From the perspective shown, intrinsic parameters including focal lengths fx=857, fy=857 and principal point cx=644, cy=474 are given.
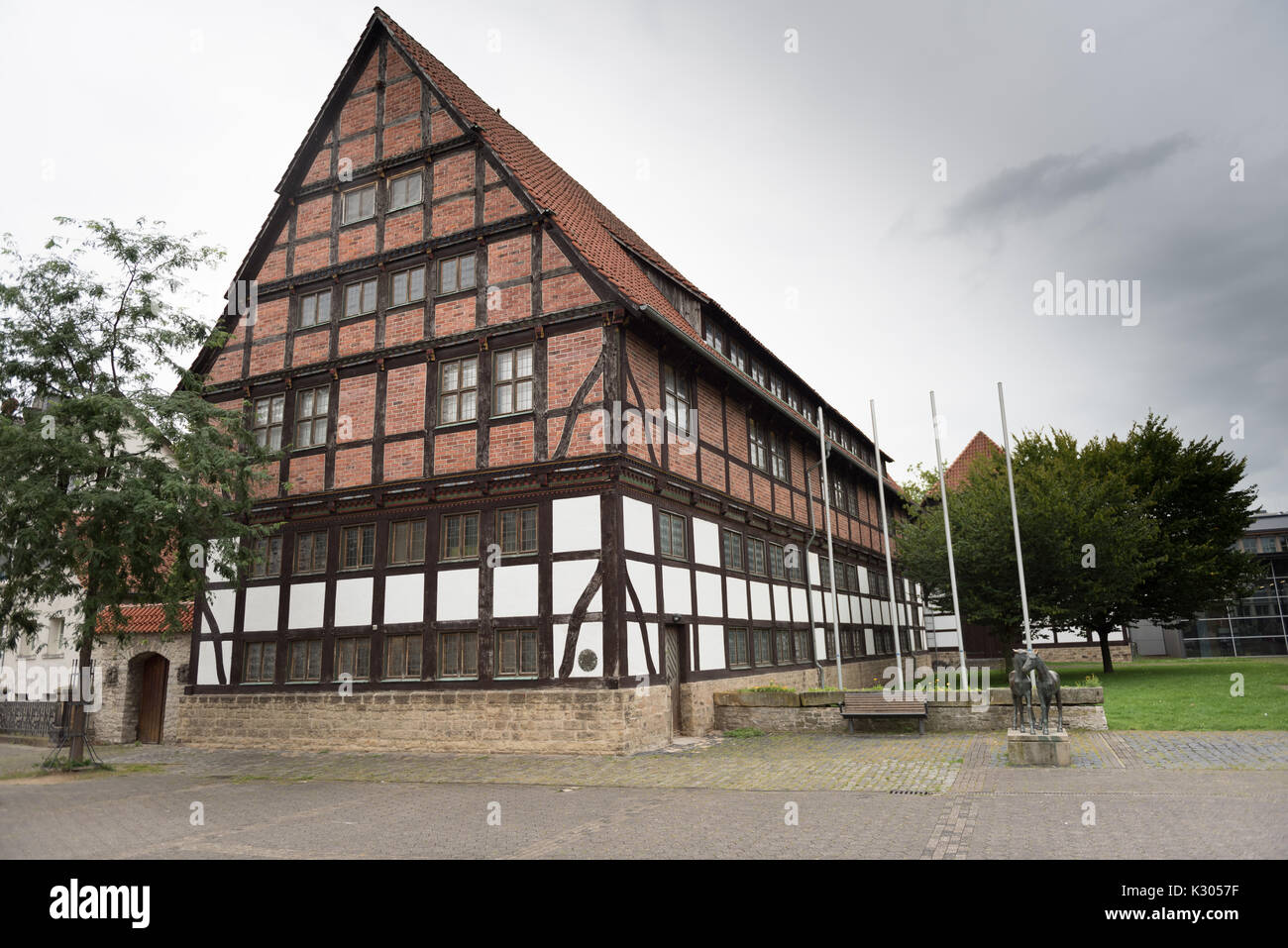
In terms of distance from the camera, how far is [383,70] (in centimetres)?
2066

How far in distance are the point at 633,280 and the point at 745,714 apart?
9.69m

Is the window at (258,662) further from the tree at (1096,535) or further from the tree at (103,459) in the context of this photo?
the tree at (1096,535)

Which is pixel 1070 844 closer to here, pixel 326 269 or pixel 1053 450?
pixel 326 269

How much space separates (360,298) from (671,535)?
9136 mm

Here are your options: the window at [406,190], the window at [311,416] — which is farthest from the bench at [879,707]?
the window at [406,190]

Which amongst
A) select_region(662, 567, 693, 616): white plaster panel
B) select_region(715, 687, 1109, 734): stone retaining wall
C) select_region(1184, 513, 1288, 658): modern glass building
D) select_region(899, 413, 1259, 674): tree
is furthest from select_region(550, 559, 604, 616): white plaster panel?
select_region(1184, 513, 1288, 658): modern glass building

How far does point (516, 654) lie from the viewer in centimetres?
1644

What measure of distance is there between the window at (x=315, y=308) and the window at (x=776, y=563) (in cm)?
1280

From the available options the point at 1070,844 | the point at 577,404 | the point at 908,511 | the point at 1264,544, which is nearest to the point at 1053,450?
the point at 908,511

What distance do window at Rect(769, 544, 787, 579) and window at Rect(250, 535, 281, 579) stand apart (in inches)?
484

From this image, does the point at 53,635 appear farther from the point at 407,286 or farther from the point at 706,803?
the point at 706,803

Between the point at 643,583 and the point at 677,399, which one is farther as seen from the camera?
the point at 677,399

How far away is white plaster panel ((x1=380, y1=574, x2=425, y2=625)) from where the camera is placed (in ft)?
57.7

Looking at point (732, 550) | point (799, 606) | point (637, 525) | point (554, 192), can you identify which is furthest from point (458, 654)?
point (799, 606)
